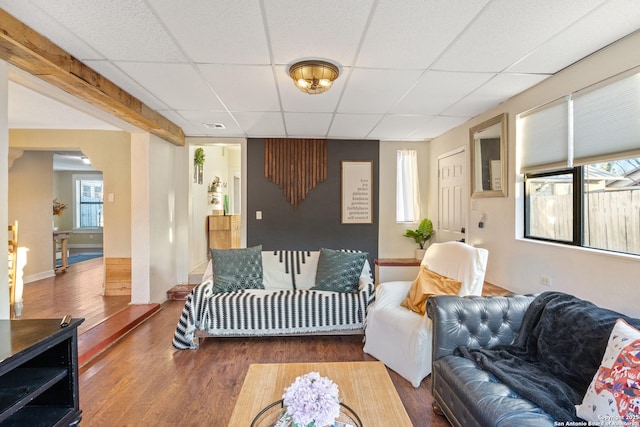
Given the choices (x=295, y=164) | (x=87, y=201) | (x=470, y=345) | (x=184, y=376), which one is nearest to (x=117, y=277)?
(x=184, y=376)

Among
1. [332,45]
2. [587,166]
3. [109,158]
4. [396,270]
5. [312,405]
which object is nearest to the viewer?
[312,405]

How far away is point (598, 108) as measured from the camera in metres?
2.17

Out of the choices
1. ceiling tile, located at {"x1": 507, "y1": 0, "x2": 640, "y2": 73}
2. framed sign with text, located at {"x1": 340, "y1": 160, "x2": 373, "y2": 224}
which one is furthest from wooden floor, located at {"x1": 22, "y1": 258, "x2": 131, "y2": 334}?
ceiling tile, located at {"x1": 507, "y1": 0, "x2": 640, "y2": 73}

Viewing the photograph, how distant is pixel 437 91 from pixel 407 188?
2.42 meters

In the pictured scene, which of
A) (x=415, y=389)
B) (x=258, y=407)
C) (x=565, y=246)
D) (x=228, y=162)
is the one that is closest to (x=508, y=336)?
(x=415, y=389)

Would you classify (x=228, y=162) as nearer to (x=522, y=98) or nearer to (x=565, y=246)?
(x=522, y=98)

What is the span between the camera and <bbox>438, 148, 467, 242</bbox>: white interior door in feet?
13.4

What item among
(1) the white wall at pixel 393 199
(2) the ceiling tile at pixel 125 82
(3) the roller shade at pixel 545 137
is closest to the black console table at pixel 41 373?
(2) the ceiling tile at pixel 125 82

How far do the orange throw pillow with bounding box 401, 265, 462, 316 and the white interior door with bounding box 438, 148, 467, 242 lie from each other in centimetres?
156

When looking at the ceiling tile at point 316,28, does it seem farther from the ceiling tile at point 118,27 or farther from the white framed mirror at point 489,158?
the white framed mirror at point 489,158

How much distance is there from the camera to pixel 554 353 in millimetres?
1714

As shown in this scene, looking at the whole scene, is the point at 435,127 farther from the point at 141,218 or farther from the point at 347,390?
the point at 141,218

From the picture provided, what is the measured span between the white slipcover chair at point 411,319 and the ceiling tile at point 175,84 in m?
2.48

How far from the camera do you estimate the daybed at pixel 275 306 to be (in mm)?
2961
